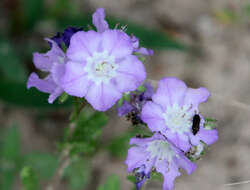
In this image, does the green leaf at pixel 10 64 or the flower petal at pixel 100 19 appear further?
the green leaf at pixel 10 64

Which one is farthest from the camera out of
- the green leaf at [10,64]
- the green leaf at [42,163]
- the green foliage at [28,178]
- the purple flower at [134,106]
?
the green leaf at [10,64]

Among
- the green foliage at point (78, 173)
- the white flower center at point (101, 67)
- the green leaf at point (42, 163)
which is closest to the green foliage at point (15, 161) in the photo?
the green leaf at point (42, 163)

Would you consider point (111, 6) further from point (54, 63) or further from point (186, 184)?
point (54, 63)

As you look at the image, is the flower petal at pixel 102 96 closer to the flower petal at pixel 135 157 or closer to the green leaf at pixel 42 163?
the flower petal at pixel 135 157

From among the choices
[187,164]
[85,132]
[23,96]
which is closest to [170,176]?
[187,164]

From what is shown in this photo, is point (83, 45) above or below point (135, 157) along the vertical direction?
above

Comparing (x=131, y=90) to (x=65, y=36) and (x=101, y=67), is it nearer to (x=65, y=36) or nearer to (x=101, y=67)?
(x=101, y=67)

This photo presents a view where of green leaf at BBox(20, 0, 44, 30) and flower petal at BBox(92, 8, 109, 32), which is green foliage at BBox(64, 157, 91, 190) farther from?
flower petal at BBox(92, 8, 109, 32)
